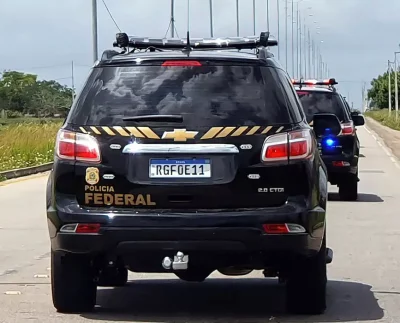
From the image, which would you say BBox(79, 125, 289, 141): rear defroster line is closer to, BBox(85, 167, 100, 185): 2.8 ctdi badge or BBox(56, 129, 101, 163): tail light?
BBox(56, 129, 101, 163): tail light

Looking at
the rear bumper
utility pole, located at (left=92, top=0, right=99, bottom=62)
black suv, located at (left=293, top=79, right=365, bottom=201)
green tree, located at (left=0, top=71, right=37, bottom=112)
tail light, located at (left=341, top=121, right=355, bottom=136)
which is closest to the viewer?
the rear bumper

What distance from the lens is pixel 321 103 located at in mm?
17594

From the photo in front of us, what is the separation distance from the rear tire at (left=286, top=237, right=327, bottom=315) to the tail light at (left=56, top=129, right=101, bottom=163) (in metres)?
1.61

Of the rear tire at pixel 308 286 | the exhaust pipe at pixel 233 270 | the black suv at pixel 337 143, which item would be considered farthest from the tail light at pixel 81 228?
the black suv at pixel 337 143

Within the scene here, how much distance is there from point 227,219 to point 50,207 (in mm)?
1223

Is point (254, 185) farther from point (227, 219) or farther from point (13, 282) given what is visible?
point (13, 282)

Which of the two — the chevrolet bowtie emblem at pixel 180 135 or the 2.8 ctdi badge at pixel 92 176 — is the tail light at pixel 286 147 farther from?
the 2.8 ctdi badge at pixel 92 176

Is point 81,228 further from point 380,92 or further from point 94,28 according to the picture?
point 380,92

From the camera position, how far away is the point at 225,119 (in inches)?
262

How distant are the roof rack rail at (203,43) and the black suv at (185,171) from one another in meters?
0.78

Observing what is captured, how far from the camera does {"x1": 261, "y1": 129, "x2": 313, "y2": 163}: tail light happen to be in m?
6.62

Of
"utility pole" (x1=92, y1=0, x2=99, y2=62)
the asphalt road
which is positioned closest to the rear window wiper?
the asphalt road

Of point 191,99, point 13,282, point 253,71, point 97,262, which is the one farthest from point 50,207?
point 13,282

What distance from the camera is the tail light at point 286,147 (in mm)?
6617
